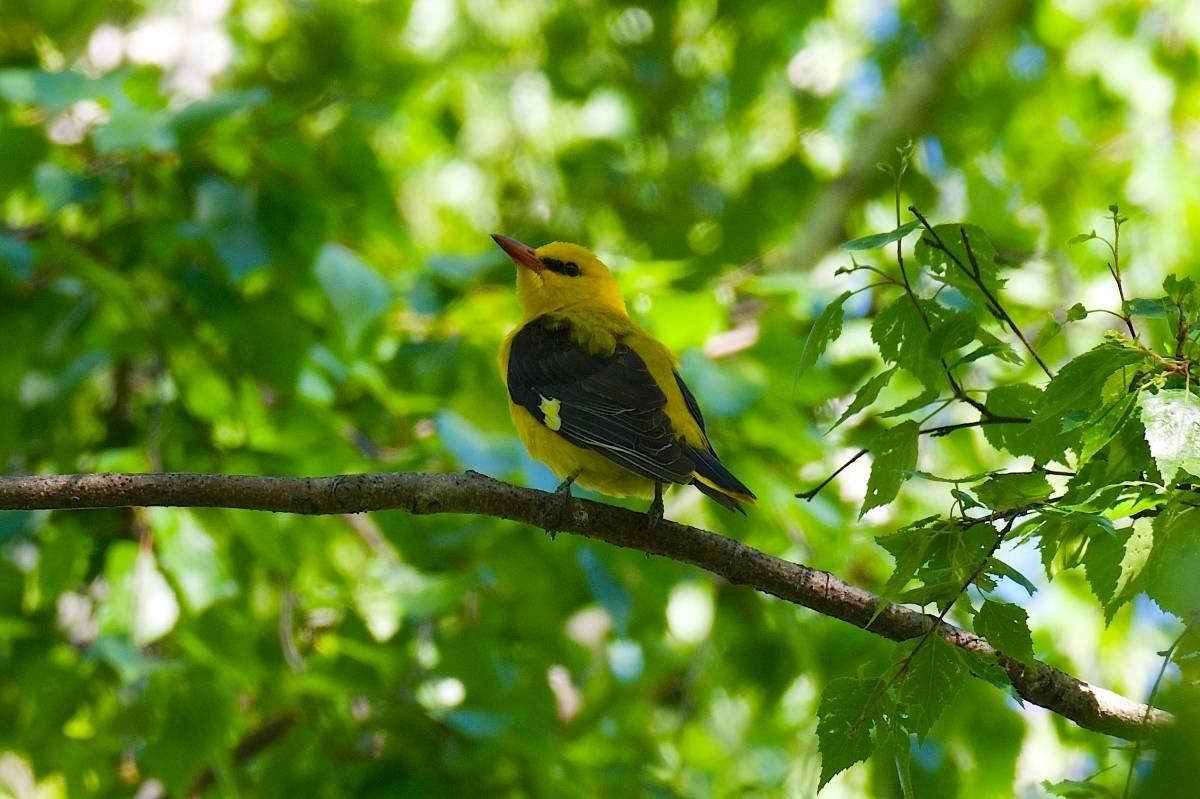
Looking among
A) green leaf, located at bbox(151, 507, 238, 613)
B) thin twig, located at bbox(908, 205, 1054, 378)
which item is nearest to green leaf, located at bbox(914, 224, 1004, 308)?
thin twig, located at bbox(908, 205, 1054, 378)

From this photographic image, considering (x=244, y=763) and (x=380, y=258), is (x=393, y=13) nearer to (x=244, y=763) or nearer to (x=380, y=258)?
(x=380, y=258)

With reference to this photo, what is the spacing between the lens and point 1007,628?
2.05m

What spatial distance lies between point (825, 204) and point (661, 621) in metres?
3.24

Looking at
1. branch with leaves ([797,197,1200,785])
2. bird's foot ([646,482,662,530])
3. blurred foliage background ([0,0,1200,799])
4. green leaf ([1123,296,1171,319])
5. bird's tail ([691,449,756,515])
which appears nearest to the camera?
branch with leaves ([797,197,1200,785])

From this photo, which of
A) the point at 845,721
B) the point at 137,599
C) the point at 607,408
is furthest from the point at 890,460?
the point at 137,599

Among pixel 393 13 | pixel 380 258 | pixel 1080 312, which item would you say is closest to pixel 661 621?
pixel 380 258

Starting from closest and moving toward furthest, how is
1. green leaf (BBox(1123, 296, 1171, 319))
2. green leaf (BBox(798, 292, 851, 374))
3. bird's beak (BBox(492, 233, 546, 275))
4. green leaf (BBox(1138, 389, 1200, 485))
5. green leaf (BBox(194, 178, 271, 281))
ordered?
green leaf (BBox(1138, 389, 1200, 485)) → green leaf (BBox(1123, 296, 1171, 319)) → green leaf (BBox(798, 292, 851, 374)) → green leaf (BBox(194, 178, 271, 281)) → bird's beak (BBox(492, 233, 546, 275))

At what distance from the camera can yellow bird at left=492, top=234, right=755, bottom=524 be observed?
3.47 m

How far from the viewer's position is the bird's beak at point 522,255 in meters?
5.06

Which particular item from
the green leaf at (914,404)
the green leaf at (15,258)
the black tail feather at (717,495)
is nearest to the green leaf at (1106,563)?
the green leaf at (914,404)

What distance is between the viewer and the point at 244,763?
17.0ft

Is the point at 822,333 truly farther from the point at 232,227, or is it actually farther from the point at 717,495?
the point at 232,227

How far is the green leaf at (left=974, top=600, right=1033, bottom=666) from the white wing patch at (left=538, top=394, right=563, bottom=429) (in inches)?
74.1

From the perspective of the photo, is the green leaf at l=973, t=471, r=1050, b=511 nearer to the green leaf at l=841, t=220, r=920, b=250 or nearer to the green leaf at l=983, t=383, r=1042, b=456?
the green leaf at l=983, t=383, r=1042, b=456
